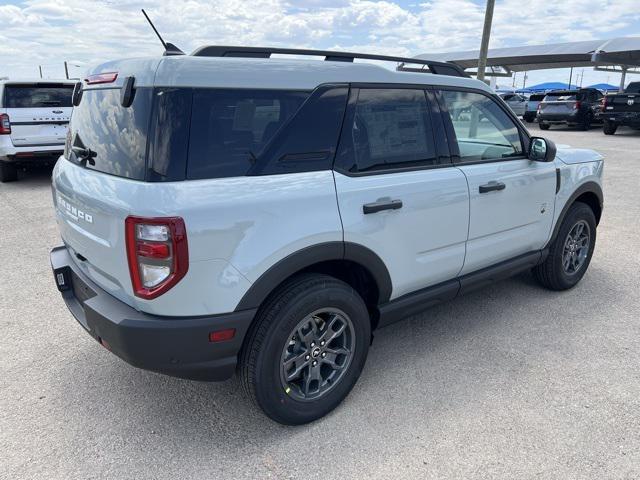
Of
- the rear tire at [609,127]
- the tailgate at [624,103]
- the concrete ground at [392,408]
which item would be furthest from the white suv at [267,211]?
the rear tire at [609,127]

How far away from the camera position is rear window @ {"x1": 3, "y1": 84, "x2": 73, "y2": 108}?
28.2 ft

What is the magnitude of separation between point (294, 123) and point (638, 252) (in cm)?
470

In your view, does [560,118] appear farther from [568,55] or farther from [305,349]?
[305,349]

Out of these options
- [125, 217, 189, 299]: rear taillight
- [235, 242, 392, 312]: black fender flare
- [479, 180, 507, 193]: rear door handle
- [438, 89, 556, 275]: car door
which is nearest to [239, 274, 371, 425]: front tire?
[235, 242, 392, 312]: black fender flare

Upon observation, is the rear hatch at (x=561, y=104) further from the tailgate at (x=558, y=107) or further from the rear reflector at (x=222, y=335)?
the rear reflector at (x=222, y=335)

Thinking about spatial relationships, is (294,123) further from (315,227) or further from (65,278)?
(65,278)

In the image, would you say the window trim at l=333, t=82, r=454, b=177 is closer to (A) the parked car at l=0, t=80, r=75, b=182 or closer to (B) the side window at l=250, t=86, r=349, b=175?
(B) the side window at l=250, t=86, r=349, b=175

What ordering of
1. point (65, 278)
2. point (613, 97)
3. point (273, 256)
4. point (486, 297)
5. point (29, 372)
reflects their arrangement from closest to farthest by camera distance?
1. point (273, 256)
2. point (65, 278)
3. point (29, 372)
4. point (486, 297)
5. point (613, 97)

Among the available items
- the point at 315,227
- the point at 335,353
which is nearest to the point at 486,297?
the point at 335,353

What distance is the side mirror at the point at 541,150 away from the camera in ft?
11.9

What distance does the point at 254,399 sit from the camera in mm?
2521

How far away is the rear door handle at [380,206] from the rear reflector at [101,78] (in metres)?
1.40

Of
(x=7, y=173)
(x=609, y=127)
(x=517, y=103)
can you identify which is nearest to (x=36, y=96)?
(x=7, y=173)

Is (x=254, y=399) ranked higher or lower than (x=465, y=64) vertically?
lower
